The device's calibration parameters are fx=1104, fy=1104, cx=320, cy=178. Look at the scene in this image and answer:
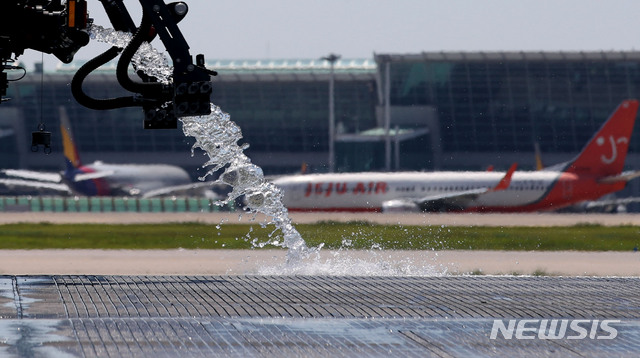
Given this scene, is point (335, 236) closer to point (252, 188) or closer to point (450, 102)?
point (252, 188)

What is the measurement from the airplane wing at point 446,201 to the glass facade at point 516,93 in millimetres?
38100

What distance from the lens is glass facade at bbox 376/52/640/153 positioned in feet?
421

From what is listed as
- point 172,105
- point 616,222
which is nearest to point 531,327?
point 172,105

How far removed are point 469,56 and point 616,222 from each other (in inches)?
2136

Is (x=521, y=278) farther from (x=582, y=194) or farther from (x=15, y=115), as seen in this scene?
(x=15, y=115)

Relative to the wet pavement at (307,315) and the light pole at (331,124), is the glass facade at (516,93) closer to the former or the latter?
the light pole at (331,124)

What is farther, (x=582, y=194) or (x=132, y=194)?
(x=132, y=194)

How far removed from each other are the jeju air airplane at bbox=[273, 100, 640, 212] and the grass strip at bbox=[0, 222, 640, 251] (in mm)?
22256

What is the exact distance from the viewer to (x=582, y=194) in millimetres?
91750

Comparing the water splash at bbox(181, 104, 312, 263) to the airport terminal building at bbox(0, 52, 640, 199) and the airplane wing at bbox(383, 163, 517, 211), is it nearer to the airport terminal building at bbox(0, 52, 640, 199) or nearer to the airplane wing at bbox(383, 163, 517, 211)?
the airplane wing at bbox(383, 163, 517, 211)

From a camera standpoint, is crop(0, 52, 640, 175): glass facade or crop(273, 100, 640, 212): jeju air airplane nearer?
crop(273, 100, 640, 212): jeju air airplane

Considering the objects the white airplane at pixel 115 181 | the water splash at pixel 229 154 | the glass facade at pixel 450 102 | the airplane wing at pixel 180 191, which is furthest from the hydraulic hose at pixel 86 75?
the glass facade at pixel 450 102

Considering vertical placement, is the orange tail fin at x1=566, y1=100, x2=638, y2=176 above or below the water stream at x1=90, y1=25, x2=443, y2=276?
below

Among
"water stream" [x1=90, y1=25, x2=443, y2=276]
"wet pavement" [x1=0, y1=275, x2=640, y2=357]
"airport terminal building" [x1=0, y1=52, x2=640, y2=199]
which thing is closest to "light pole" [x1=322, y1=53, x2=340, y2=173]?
"airport terminal building" [x1=0, y1=52, x2=640, y2=199]
